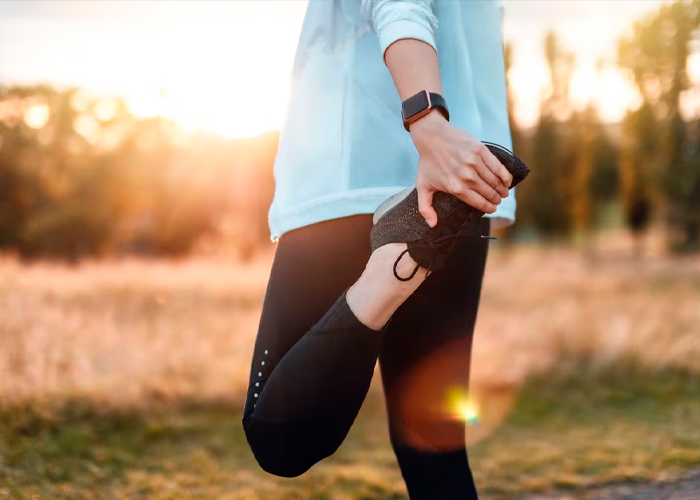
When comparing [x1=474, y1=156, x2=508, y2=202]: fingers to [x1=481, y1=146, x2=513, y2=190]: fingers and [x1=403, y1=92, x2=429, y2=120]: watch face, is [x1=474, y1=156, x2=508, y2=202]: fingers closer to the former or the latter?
[x1=481, y1=146, x2=513, y2=190]: fingers

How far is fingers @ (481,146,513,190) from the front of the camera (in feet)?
3.39

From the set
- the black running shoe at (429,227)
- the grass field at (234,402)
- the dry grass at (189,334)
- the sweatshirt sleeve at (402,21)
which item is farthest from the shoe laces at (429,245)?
the dry grass at (189,334)

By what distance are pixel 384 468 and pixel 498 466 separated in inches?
26.3

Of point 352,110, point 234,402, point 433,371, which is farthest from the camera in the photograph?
point 234,402

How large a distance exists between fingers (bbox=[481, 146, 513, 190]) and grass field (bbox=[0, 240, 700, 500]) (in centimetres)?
203

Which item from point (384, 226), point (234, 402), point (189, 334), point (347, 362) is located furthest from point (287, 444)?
point (189, 334)

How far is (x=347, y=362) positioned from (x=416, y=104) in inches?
21.1

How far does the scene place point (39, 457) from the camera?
8.56 ft

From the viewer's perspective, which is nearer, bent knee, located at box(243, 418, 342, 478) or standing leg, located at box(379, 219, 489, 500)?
bent knee, located at box(243, 418, 342, 478)

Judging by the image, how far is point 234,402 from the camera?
4434mm

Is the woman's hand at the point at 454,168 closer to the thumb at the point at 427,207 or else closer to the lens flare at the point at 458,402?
the thumb at the point at 427,207

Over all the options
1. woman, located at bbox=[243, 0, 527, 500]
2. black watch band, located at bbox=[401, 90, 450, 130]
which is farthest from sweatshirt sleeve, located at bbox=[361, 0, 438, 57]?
black watch band, located at bbox=[401, 90, 450, 130]

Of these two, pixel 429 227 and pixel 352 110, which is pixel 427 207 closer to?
pixel 429 227

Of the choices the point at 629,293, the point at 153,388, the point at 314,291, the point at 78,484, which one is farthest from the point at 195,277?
the point at 314,291
